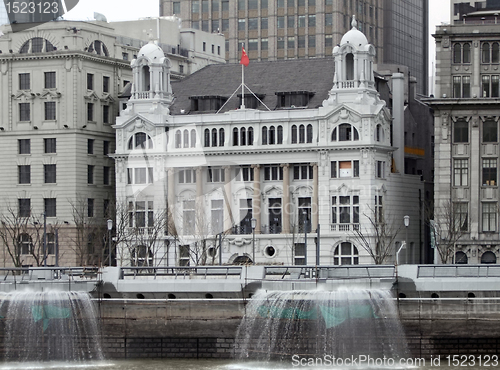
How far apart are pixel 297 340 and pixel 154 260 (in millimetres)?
49158

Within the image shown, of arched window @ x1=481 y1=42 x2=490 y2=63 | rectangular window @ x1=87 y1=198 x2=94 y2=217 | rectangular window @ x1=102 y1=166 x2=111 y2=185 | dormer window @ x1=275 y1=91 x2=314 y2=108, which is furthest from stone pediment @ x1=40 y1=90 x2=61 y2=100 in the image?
arched window @ x1=481 y1=42 x2=490 y2=63

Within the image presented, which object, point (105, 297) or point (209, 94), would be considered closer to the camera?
point (105, 297)

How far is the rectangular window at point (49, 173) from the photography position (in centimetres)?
14262

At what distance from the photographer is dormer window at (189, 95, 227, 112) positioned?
5463 inches

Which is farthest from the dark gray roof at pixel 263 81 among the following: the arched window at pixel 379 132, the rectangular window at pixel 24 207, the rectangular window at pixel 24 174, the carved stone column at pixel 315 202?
the rectangular window at pixel 24 207

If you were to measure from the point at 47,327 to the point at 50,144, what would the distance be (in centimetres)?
5643

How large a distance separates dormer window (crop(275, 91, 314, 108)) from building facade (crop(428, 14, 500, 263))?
12.3 meters

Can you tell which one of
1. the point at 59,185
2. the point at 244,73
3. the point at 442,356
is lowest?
the point at 442,356

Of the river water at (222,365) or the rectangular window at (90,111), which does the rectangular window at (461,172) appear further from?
the river water at (222,365)

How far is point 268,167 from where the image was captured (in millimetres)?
135875

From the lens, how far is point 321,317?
8475 cm

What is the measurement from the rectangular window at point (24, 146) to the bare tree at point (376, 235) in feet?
111

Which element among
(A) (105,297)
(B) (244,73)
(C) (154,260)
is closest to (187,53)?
(B) (244,73)

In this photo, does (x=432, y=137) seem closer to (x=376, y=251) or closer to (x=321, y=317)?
(x=376, y=251)
